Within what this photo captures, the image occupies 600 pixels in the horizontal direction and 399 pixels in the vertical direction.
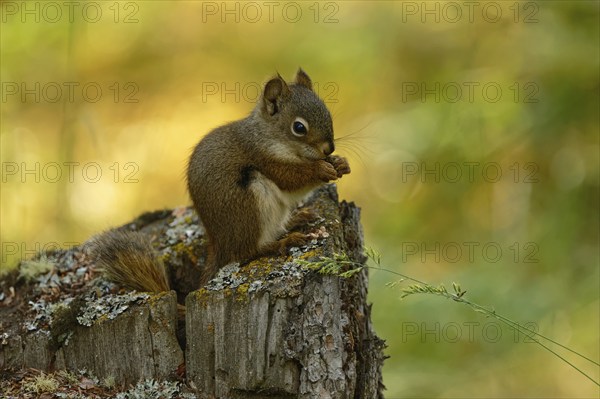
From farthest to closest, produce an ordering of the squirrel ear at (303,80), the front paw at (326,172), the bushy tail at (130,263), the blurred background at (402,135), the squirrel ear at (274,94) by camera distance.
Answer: the blurred background at (402,135)
the squirrel ear at (303,80)
the squirrel ear at (274,94)
the front paw at (326,172)
the bushy tail at (130,263)

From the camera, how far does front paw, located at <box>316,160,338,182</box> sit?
3.51m

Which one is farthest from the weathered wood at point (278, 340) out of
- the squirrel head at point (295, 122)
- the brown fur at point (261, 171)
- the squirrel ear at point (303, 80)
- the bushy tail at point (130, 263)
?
the squirrel ear at point (303, 80)

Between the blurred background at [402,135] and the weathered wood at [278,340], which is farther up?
the blurred background at [402,135]

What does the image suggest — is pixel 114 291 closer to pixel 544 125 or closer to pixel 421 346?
pixel 421 346

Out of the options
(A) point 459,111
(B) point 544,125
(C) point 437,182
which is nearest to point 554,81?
(B) point 544,125

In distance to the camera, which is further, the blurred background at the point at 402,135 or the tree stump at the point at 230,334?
the blurred background at the point at 402,135

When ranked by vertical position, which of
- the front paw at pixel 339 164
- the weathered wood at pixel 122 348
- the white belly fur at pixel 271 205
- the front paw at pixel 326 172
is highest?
the front paw at pixel 339 164

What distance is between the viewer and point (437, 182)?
19.1ft

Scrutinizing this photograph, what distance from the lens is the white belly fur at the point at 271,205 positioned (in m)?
3.38

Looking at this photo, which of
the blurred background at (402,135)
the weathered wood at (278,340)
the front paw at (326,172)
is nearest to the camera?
the weathered wood at (278,340)

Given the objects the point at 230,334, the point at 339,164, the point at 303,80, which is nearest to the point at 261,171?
the point at 339,164

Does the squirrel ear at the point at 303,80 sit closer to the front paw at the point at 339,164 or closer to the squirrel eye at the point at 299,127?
the squirrel eye at the point at 299,127

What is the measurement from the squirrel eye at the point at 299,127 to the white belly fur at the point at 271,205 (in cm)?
25

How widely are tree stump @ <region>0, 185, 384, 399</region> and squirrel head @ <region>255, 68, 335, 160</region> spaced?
43 centimetres
